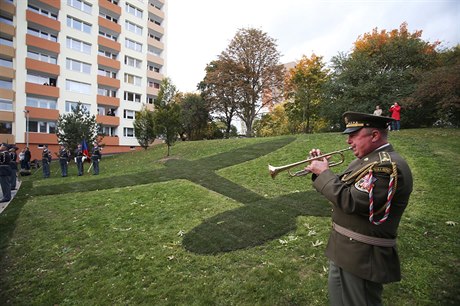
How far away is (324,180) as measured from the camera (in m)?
2.54

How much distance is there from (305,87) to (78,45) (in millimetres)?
31791

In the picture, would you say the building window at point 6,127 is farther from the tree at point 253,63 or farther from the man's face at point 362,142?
the man's face at point 362,142

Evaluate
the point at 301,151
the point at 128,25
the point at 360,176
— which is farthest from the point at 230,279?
the point at 128,25

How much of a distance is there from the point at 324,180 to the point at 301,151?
491 inches

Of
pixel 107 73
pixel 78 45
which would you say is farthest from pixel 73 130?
pixel 107 73

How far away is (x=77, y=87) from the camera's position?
3472 centimetres

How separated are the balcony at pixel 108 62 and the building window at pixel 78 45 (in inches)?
63.7

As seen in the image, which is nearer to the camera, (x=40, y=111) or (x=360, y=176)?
(x=360, y=176)

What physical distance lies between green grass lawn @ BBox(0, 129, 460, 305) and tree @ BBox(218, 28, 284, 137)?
2575 centimetres

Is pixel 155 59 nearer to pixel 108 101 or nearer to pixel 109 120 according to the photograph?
pixel 108 101

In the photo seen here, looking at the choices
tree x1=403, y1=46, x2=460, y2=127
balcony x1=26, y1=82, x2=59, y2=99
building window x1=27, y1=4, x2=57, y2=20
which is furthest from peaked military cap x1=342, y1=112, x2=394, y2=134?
building window x1=27, y1=4, x2=57, y2=20

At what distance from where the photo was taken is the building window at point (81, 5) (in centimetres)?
3434

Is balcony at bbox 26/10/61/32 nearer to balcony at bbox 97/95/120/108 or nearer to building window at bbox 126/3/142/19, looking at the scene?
balcony at bbox 97/95/120/108

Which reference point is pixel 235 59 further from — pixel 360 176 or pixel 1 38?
pixel 360 176
